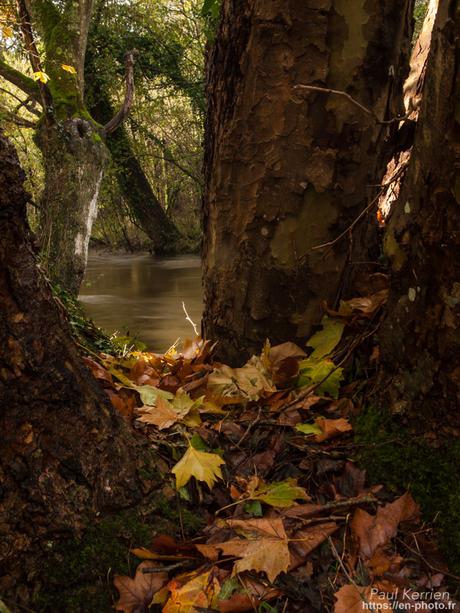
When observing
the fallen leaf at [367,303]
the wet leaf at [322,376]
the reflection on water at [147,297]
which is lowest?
the reflection on water at [147,297]

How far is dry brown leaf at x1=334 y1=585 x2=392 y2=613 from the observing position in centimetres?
113

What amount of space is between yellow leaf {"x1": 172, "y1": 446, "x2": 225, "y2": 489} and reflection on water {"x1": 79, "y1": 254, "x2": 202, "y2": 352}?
22.1ft

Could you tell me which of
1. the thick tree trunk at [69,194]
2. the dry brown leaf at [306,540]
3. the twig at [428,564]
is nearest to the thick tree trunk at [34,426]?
the dry brown leaf at [306,540]

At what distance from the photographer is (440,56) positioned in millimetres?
1361

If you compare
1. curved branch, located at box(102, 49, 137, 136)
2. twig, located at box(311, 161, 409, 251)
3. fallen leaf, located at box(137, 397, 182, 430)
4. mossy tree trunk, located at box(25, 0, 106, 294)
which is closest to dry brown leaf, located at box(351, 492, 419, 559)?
fallen leaf, located at box(137, 397, 182, 430)

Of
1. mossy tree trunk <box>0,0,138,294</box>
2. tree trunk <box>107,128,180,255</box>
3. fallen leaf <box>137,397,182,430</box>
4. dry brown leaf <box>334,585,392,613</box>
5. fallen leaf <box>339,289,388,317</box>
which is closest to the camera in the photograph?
dry brown leaf <box>334,585,392,613</box>

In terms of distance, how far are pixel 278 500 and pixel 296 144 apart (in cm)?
130

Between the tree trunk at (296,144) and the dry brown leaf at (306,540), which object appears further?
the tree trunk at (296,144)

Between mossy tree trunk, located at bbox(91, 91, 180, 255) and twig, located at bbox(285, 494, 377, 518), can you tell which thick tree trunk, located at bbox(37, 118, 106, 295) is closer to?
mossy tree trunk, located at bbox(91, 91, 180, 255)

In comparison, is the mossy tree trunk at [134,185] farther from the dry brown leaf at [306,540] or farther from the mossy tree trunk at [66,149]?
the dry brown leaf at [306,540]

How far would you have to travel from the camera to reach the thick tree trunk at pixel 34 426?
1.15 metres

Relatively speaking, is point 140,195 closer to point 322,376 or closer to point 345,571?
point 322,376

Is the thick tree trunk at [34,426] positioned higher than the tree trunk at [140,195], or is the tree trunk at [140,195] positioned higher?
the tree trunk at [140,195]

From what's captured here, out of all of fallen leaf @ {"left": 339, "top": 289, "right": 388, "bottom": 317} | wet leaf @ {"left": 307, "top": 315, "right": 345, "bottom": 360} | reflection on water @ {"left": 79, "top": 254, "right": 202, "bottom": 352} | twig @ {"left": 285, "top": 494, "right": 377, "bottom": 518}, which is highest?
fallen leaf @ {"left": 339, "top": 289, "right": 388, "bottom": 317}
